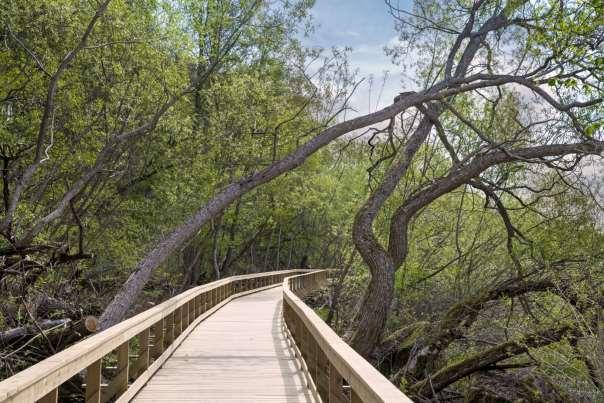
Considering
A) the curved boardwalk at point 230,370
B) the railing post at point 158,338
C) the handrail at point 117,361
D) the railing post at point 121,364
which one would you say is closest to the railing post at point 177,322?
the handrail at point 117,361

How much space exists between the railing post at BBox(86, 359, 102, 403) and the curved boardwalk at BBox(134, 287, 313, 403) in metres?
1.80

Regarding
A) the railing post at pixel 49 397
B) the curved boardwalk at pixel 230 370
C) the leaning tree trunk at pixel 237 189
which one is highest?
the leaning tree trunk at pixel 237 189

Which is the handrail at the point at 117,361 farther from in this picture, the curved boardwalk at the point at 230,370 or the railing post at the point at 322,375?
the railing post at the point at 322,375

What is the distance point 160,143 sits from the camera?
843 inches

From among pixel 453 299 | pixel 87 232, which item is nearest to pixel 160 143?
pixel 87 232

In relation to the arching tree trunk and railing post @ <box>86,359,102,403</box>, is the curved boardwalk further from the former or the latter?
railing post @ <box>86,359,102,403</box>

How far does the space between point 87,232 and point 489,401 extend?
45.4 ft

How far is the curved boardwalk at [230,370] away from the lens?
647cm

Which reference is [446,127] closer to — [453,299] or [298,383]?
[453,299]

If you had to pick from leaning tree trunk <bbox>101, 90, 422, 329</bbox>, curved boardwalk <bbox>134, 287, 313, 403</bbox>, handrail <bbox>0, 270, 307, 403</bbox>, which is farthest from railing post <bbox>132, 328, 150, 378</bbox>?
leaning tree trunk <bbox>101, 90, 422, 329</bbox>

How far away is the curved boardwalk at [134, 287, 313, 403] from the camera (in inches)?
255

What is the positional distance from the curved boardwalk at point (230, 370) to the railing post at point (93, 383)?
5.92 ft

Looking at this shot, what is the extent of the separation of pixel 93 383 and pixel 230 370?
387 centimetres

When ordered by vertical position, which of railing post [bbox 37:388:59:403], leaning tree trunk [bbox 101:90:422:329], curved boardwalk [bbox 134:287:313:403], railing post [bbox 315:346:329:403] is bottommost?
curved boardwalk [bbox 134:287:313:403]
